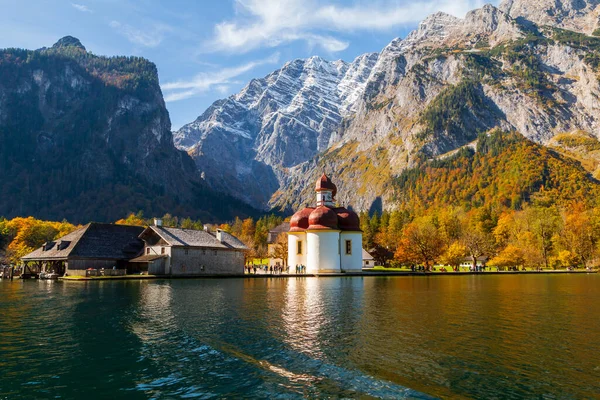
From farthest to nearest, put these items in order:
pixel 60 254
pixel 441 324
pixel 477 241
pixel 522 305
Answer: pixel 477 241, pixel 60 254, pixel 522 305, pixel 441 324

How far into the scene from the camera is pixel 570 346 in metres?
19.8

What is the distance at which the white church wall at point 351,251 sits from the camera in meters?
83.5

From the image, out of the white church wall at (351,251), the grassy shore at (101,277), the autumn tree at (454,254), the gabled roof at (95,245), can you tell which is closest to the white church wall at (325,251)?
the white church wall at (351,251)

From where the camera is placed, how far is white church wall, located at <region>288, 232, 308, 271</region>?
84562 mm

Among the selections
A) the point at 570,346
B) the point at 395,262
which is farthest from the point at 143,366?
the point at 395,262

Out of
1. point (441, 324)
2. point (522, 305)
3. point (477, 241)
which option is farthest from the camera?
point (477, 241)

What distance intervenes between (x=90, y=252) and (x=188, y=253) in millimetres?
14988

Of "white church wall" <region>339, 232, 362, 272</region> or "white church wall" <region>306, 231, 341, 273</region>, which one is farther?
"white church wall" <region>339, 232, 362, 272</region>

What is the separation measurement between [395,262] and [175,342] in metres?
95.3

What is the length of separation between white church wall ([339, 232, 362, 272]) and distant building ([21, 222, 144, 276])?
115 ft

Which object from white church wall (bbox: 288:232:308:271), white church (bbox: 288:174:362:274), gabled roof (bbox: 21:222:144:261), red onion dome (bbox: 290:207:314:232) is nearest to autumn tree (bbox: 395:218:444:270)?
white church (bbox: 288:174:362:274)

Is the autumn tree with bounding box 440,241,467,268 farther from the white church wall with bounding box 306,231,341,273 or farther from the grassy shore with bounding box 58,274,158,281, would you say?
the grassy shore with bounding box 58,274,158,281

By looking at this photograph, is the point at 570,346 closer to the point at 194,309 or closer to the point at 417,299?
the point at 417,299

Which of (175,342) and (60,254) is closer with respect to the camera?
(175,342)
